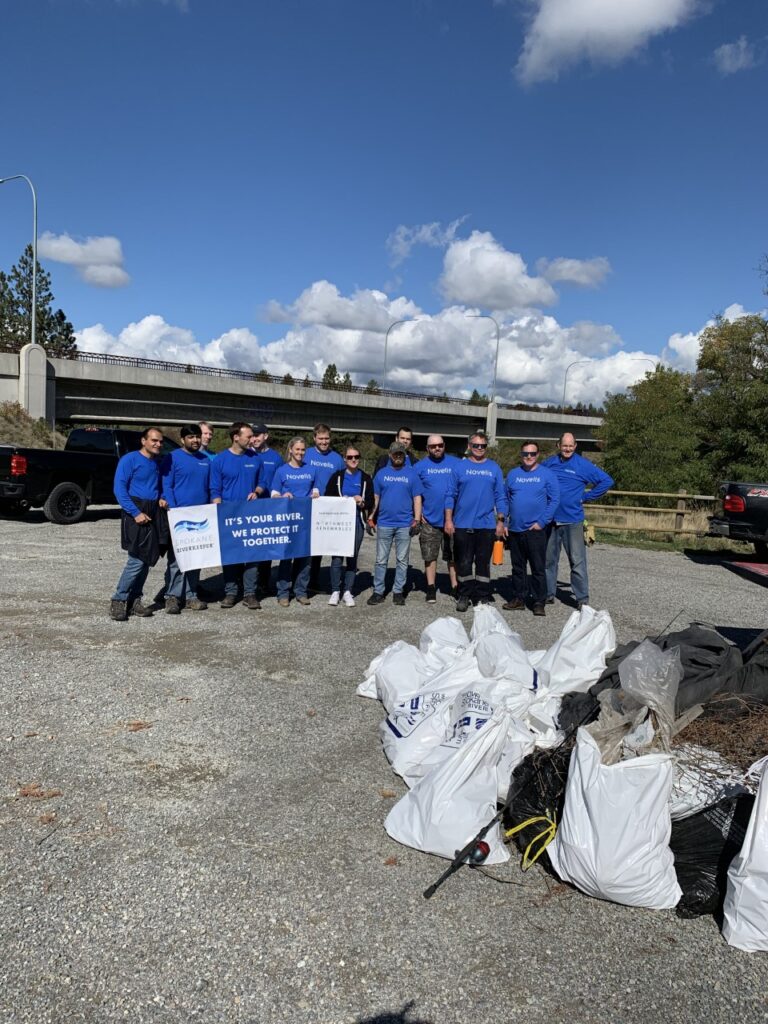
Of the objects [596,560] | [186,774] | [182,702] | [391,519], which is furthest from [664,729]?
[596,560]

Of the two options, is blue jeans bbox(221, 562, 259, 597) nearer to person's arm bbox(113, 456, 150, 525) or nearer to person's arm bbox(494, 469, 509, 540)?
person's arm bbox(113, 456, 150, 525)

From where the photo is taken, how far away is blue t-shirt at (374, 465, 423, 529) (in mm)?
8055

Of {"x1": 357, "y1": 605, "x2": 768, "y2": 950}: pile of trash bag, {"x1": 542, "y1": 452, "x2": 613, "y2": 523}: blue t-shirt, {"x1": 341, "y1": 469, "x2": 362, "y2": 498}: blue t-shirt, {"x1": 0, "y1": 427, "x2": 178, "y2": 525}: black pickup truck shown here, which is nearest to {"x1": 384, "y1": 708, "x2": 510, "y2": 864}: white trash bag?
{"x1": 357, "y1": 605, "x2": 768, "y2": 950}: pile of trash bag

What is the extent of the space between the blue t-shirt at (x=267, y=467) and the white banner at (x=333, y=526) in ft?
2.09

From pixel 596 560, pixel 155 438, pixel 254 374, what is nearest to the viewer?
pixel 155 438

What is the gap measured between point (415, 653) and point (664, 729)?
2.17 metres

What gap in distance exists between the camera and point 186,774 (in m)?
3.98

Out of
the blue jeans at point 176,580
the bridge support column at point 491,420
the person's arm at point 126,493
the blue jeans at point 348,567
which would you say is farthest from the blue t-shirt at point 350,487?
the bridge support column at point 491,420

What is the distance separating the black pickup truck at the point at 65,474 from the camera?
1374cm

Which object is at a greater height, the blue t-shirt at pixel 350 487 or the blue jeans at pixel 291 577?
the blue t-shirt at pixel 350 487

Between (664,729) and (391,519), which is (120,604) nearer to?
(391,519)

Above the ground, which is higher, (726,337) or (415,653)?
(726,337)

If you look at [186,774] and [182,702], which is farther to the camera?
[182,702]

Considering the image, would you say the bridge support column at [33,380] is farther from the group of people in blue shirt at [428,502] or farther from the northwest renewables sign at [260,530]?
the northwest renewables sign at [260,530]
